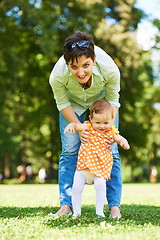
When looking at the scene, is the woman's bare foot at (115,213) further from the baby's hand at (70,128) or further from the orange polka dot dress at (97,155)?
the baby's hand at (70,128)

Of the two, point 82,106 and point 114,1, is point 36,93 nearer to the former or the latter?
point 114,1

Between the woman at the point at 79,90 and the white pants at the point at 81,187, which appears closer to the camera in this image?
the woman at the point at 79,90

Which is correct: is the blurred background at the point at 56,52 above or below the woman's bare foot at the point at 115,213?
above

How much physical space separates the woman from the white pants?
22cm

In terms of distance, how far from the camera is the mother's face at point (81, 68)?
418 cm

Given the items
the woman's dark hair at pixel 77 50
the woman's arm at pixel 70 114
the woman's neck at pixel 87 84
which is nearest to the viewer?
the woman's dark hair at pixel 77 50

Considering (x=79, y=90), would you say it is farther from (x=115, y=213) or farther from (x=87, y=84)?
(x=115, y=213)

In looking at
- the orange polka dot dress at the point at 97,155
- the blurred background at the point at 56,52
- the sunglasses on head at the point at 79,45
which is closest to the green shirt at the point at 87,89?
the sunglasses on head at the point at 79,45

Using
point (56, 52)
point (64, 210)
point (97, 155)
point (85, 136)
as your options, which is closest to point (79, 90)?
point (85, 136)

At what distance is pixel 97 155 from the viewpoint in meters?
4.48

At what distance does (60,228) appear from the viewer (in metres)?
3.51

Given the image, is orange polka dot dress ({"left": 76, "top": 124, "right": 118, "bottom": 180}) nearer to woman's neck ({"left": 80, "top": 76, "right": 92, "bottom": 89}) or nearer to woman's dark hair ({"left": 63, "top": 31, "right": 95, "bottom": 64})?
woman's neck ({"left": 80, "top": 76, "right": 92, "bottom": 89})

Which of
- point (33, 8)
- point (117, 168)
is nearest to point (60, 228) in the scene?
point (117, 168)

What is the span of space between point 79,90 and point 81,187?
1.07 metres
